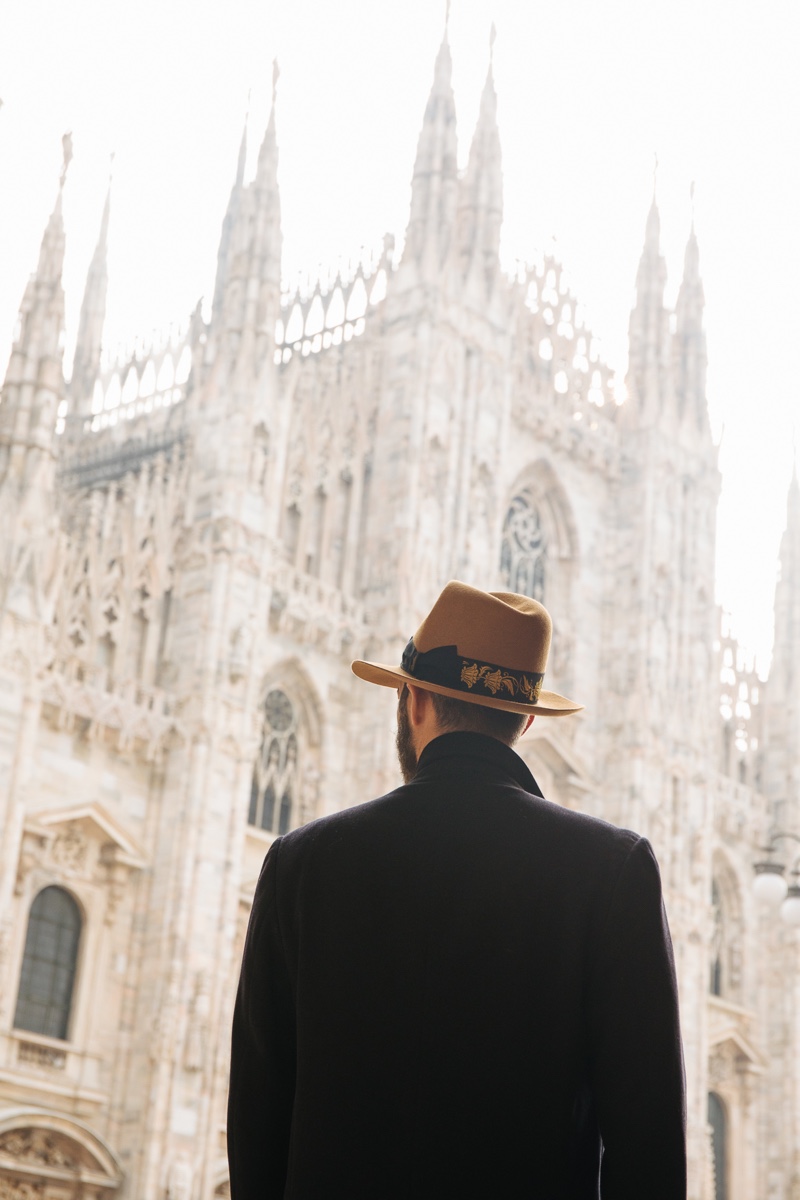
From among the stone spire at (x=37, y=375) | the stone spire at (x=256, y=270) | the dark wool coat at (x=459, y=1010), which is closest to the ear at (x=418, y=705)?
the dark wool coat at (x=459, y=1010)

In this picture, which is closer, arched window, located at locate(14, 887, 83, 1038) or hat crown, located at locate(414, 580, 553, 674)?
hat crown, located at locate(414, 580, 553, 674)

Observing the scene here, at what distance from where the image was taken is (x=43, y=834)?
18.7 m

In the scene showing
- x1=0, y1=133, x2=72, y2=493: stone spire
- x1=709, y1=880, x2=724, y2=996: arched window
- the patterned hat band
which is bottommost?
the patterned hat band

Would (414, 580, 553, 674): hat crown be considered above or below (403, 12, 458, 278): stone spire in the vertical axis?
below

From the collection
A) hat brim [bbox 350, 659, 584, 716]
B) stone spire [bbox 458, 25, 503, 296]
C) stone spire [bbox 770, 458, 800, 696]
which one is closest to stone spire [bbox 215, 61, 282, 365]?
stone spire [bbox 458, 25, 503, 296]

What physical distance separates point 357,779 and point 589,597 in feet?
24.2

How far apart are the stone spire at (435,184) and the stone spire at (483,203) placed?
0.56m

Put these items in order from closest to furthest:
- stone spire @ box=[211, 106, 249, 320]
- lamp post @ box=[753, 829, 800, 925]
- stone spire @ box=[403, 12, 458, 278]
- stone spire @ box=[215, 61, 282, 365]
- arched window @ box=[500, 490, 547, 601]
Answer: lamp post @ box=[753, 829, 800, 925] < stone spire @ box=[215, 61, 282, 365] < stone spire @ box=[403, 12, 458, 278] < arched window @ box=[500, 490, 547, 601] < stone spire @ box=[211, 106, 249, 320]

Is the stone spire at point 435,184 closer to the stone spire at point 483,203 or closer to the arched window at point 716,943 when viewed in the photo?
the stone spire at point 483,203

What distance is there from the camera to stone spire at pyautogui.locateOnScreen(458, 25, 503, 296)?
2614cm

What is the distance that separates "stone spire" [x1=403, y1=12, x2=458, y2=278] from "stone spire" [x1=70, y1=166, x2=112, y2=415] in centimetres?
589

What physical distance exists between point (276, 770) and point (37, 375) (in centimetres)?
618

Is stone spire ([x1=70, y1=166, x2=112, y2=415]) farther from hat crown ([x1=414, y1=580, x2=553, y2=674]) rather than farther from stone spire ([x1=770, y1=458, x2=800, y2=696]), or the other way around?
hat crown ([x1=414, y1=580, x2=553, y2=674])

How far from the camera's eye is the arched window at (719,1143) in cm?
2833
